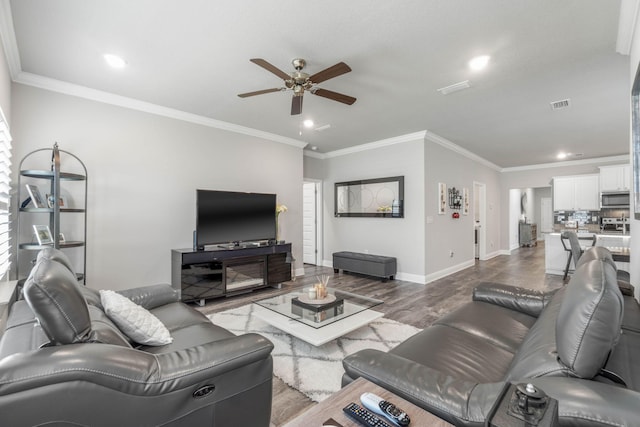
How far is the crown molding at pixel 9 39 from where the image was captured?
2113 millimetres

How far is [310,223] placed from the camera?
7.15m

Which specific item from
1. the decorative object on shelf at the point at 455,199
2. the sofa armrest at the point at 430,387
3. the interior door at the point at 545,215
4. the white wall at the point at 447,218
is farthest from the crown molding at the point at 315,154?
the interior door at the point at 545,215

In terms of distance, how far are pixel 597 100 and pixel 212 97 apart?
4.93m

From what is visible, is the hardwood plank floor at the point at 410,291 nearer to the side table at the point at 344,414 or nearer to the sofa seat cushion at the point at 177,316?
the sofa seat cushion at the point at 177,316

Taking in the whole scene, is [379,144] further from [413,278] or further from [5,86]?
[5,86]

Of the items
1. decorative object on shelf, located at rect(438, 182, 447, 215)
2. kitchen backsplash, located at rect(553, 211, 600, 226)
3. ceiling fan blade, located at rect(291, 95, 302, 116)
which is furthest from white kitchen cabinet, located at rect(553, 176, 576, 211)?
ceiling fan blade, located at rect(291, 95, 302, 116)

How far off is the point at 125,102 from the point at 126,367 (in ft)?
12.3

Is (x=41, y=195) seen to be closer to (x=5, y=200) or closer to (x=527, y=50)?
(x=5, y=200)

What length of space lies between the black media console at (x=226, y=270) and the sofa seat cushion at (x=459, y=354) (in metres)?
3.04

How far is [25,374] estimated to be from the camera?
3.02 ft

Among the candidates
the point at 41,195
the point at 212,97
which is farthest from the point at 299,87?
the point at 41,195

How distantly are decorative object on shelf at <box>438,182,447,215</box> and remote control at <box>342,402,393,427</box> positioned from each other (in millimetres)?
5290

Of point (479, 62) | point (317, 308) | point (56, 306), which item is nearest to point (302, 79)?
point (479, 62)

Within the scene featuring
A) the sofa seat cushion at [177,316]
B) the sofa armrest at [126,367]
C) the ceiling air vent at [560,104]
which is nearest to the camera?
the sofa armrest at [126,367]
